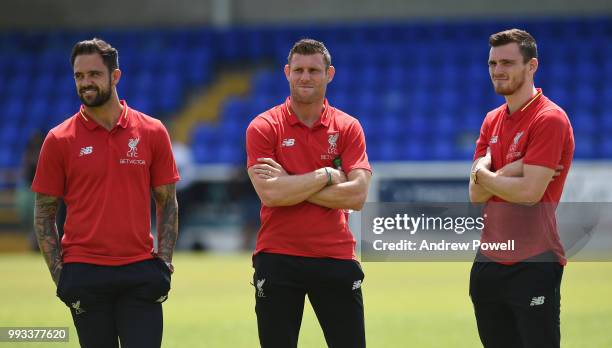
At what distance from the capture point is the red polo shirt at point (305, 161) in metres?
5.80

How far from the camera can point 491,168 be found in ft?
19.4

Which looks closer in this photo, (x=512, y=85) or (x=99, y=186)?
(x=99, y=186)

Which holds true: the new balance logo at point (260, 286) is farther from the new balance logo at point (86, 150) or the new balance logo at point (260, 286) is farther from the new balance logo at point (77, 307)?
the new balance logo at point (86, 150)

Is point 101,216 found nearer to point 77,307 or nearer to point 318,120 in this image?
point 77,307

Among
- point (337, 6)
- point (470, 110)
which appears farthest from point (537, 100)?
point (337, 6)

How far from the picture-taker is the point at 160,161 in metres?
5.82

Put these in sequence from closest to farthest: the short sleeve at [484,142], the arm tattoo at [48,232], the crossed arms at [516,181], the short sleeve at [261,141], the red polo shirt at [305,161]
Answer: the crossed arms at [516,181] → the arm tattoo at [48,232] → the red polo shirt at [305,161] → the short sleeve at [261,141] → the short sleeve at [484,142]

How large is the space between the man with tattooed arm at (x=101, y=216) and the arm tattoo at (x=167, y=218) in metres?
0.11

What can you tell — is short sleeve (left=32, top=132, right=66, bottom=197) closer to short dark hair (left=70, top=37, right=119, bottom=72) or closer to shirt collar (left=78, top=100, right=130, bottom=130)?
shirt collar (left=78, top=100, right=130, bottom=130)

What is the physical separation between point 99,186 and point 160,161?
1.30 feet

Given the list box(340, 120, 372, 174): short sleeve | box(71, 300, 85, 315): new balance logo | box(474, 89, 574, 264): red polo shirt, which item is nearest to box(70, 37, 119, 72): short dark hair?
box(71, 300, 85, 315): new balance logo

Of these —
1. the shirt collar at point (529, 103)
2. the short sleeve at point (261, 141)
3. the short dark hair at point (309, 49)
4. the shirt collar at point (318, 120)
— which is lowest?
the short sleeve at point (261, 141)

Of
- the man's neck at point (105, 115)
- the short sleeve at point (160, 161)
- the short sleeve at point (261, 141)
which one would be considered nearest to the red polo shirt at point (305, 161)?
the short sleeve at point (261, 141)

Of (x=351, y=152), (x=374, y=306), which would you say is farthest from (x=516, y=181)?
(x=374, y=306)
